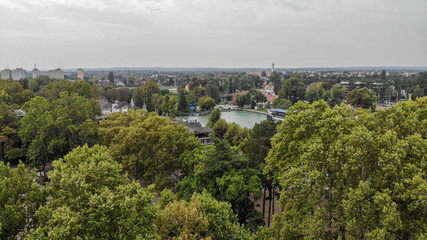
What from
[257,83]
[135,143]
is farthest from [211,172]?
[257,83]

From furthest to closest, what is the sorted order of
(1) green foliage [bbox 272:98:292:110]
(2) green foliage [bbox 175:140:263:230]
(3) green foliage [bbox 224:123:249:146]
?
(1) green foliage [bbox 272:98:292:110]
(3) green foliage [bbox 224:123:249:146]
(2) green foliage [bbox 175:140:263:230]

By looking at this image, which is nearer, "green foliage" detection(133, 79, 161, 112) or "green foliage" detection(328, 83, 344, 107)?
"green foliage" detection(133, 79, 161, 112)

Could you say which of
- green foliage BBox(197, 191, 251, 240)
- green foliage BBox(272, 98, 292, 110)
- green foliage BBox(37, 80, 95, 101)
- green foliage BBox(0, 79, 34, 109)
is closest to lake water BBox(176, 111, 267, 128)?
green foliage BBox(272, 98, 292, 110)

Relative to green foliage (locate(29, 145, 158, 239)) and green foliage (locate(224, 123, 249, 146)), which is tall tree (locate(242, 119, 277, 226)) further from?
green foliage (locate(224, 123, 249, 146))

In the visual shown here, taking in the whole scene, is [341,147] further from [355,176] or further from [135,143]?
[135,143]

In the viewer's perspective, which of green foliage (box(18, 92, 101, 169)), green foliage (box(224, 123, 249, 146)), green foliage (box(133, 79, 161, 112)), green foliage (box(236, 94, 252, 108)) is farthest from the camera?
green foliage (box(236, 94, 252, 108))

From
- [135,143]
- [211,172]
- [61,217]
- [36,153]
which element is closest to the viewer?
[61,217]

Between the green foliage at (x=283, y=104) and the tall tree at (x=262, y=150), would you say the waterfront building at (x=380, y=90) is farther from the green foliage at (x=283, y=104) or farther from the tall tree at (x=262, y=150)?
the tall tree at (x=262, y=150)
